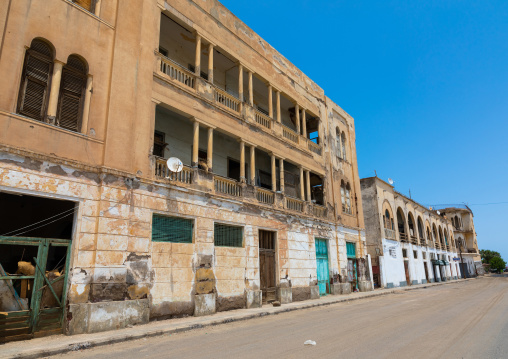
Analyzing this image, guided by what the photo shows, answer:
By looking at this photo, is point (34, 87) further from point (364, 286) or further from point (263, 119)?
point (364, 286)

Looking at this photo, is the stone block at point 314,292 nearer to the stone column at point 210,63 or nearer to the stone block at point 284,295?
the stone block at point 284,295

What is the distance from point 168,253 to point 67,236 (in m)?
3.06

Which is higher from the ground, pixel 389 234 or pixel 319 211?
pixel 319 211

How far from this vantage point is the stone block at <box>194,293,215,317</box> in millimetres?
11182

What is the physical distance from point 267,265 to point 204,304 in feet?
14.2

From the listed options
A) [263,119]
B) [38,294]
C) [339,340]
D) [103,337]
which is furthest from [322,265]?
[38,294]

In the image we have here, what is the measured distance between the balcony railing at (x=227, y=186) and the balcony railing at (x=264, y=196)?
129cm

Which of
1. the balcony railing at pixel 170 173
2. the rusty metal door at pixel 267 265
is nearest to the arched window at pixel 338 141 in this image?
the rusty metal door at pixel 267 265

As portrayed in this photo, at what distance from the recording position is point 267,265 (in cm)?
1507

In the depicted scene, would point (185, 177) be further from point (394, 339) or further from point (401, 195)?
point (401, 195)

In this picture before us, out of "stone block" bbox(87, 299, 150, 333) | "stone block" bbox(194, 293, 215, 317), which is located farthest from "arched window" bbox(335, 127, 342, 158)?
"stone block" bbox(87, 299, 150, 333)

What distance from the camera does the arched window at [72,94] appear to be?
9.25 metres

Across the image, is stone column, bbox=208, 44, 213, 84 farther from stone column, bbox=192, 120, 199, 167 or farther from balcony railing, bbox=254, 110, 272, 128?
balcony railing, bbox=254, 110, 272, 128

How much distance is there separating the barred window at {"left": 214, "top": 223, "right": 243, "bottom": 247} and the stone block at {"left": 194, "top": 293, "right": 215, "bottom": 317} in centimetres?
203
